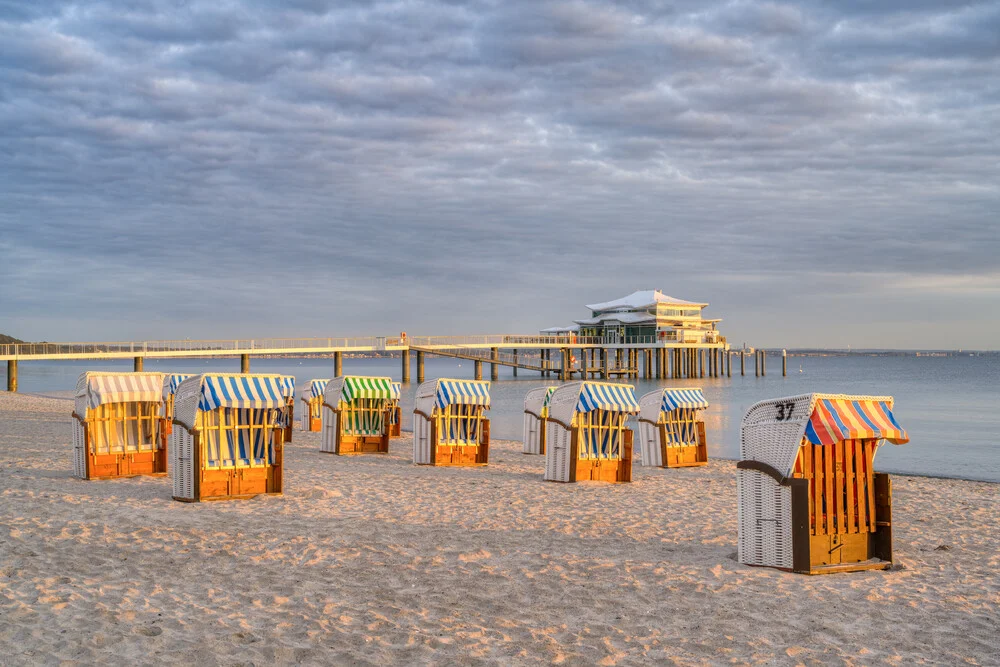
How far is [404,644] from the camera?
4859 mm

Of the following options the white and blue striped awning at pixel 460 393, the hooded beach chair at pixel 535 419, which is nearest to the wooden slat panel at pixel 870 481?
the white and blue striped awning at pixel 460 393

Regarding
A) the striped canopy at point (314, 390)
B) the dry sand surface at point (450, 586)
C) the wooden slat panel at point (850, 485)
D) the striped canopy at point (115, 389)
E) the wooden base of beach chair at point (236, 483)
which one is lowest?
the dry sand surface at point (450, 586)

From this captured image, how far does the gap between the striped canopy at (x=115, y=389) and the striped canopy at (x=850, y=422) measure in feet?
28.2

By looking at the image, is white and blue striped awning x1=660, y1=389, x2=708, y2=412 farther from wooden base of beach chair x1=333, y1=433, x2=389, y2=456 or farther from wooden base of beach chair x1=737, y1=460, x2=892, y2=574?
wooden base of beach chair x1=737, y1=460, x2=892, y2=574

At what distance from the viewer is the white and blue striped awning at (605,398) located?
11.7 m

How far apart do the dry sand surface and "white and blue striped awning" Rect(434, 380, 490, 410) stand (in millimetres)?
3854

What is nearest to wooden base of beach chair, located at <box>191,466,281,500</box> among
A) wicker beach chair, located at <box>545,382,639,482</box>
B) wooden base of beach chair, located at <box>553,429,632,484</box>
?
wicker beach chair, located at <box>545,382,639,482</box>

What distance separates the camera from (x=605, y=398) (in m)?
11.9

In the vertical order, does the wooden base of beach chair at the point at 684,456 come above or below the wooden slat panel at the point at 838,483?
below

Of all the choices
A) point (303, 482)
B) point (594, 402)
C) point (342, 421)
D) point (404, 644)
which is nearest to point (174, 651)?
point (404, 644)

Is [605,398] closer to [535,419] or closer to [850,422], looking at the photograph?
[535,419]

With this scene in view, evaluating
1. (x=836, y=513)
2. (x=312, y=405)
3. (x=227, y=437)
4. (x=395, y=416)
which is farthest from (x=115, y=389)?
(x=312, y=405)

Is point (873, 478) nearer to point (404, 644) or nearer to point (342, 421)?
point (404, 644)

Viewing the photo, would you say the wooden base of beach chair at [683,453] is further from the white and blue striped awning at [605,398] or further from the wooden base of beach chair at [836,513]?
the wooden base of beach chair at [836,513]
